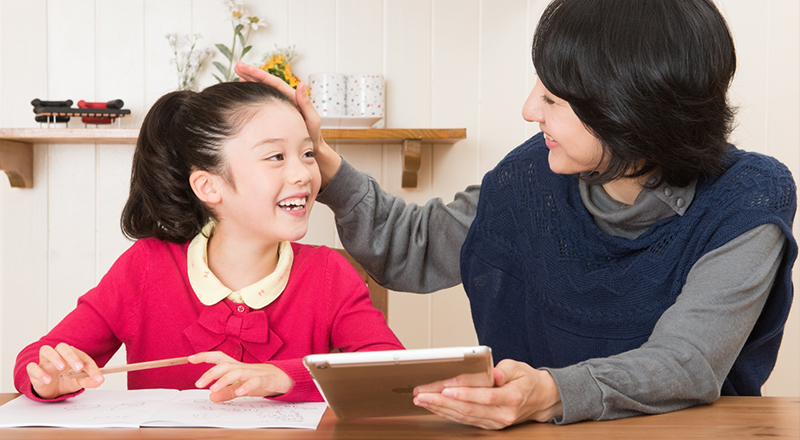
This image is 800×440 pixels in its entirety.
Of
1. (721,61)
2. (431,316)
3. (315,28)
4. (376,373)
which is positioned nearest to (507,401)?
(376,373)

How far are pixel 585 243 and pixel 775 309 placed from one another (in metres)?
0.28

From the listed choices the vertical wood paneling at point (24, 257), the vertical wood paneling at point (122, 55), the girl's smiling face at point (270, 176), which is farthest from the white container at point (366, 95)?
the vertical wood paneling at point (24, 257)

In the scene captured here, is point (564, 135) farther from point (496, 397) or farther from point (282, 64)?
point (282, 64)

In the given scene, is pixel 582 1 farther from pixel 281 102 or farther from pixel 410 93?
pixel 410 93

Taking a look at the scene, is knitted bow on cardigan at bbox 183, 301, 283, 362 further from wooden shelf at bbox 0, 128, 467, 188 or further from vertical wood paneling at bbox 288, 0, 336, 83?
vertical wood paneling at bbox 288, 0, 336, 83

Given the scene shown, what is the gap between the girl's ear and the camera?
1120mm

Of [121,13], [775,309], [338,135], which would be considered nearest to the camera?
[775,309]

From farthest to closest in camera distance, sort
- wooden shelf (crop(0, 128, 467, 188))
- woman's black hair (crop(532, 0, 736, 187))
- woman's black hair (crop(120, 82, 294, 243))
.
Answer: wooden shelf (crop(0, 128, 467, 188))
woman's black hair (crop(120, 82, 294, 243))
woman's black hair (crop(532, 0, 736, 187))

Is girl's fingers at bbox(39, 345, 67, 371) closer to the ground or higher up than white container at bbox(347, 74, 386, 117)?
closer to the ground

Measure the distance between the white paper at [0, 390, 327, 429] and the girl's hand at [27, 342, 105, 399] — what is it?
0.06 feet

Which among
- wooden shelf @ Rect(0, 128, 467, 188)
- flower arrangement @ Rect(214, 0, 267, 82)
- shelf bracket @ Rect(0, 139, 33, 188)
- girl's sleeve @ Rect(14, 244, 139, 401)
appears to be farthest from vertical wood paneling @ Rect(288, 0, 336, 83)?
girl's sleeve @ Rect(14, 244, 139, 401)

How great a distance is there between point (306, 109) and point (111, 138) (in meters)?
0.96

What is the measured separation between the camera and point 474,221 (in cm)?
124

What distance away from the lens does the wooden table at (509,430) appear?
69cm
